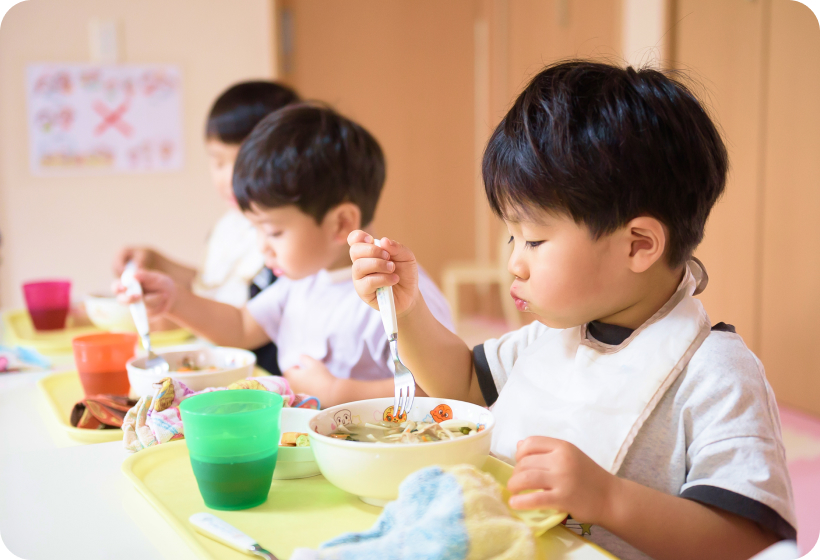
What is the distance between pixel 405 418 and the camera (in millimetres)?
773

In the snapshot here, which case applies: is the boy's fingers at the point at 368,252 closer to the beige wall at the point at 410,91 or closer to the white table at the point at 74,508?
the white table at the point at 74,508

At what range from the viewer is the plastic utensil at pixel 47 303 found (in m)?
1.55

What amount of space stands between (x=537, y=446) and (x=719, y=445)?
0.66 ft

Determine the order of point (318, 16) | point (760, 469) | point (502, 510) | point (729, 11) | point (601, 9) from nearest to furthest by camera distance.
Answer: point (502, 510)
point (760, 469)
point (729, 11)
point (601, 9)
point (318, 16)

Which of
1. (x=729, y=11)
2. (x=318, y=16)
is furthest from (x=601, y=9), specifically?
(x=318, y=16)

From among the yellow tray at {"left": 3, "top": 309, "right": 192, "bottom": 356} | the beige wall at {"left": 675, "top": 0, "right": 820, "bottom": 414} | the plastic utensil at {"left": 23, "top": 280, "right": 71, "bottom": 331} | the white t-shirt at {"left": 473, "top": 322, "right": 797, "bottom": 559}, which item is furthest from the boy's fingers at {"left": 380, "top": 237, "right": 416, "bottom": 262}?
the beige wall at {"left": 675, "top": 0, "right": 820, "bottom": 414}

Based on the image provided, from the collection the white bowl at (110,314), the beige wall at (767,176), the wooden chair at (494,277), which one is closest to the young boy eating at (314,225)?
the white bowl at (110,314)

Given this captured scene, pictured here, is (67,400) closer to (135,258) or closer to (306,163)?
(306,163)

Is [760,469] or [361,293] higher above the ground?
[361,293]

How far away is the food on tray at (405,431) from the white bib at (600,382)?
0.56ft

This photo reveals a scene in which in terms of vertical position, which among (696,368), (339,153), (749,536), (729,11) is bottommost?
(749,536)

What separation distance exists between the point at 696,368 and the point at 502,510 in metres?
0.33

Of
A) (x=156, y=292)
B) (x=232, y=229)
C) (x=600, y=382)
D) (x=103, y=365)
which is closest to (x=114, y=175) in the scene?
(x=232, y=229)

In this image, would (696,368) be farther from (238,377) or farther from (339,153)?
(339,153)
